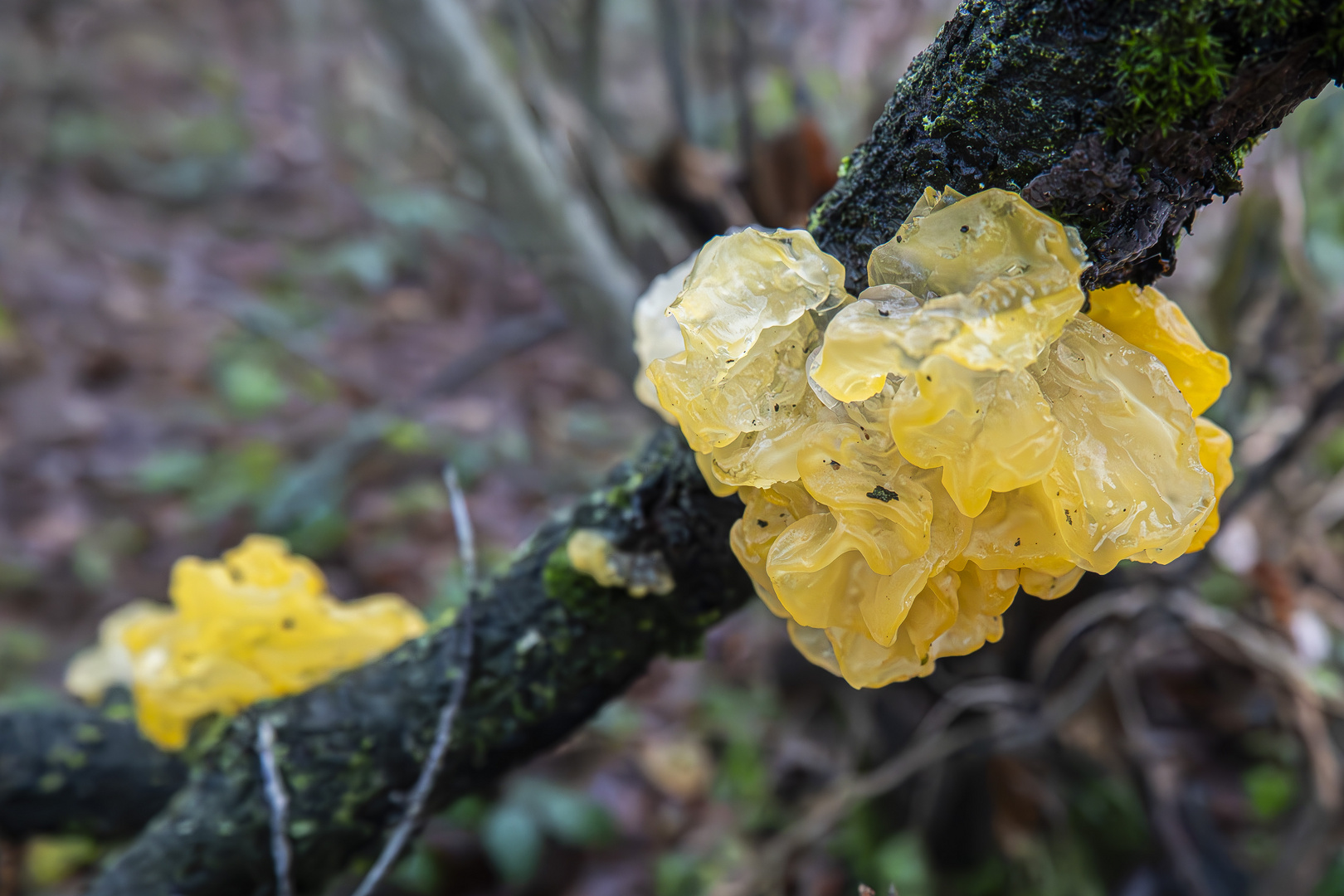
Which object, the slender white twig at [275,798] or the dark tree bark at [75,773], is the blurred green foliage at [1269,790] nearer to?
the slender white twig at [275,798]

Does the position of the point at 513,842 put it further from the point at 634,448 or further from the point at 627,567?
the point at 627,567

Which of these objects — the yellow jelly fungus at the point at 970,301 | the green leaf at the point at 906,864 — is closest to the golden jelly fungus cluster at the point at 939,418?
the yellow jelly fungus at the point at 970,301

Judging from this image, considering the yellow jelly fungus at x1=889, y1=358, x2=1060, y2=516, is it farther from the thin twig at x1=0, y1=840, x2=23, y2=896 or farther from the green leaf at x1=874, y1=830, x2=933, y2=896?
the thin twig at x1=0, y1=840, x2=23, y2=896

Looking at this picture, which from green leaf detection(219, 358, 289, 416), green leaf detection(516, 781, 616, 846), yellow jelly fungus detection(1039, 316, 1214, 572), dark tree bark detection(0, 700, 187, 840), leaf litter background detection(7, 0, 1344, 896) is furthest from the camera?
green leaf detection(219, 358, 289, 416)

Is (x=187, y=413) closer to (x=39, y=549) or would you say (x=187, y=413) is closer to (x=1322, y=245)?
(x=39, y=549)

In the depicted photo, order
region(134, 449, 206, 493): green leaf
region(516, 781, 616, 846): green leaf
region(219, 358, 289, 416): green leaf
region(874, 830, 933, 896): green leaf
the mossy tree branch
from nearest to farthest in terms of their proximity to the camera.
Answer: the mossy tree branch
region(874, 830, 933, 896): green leaf
region(516, 781, 616, 846): green leaf
region(134, 449, 206, 493): green leaf
region(219, 358, 289, 416): green leaf

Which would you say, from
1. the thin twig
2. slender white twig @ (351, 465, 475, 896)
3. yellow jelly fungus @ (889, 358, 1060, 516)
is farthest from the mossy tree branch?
the thin twig

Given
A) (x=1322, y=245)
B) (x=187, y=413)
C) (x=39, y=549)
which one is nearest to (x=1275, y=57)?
(x=1322, y=245)
